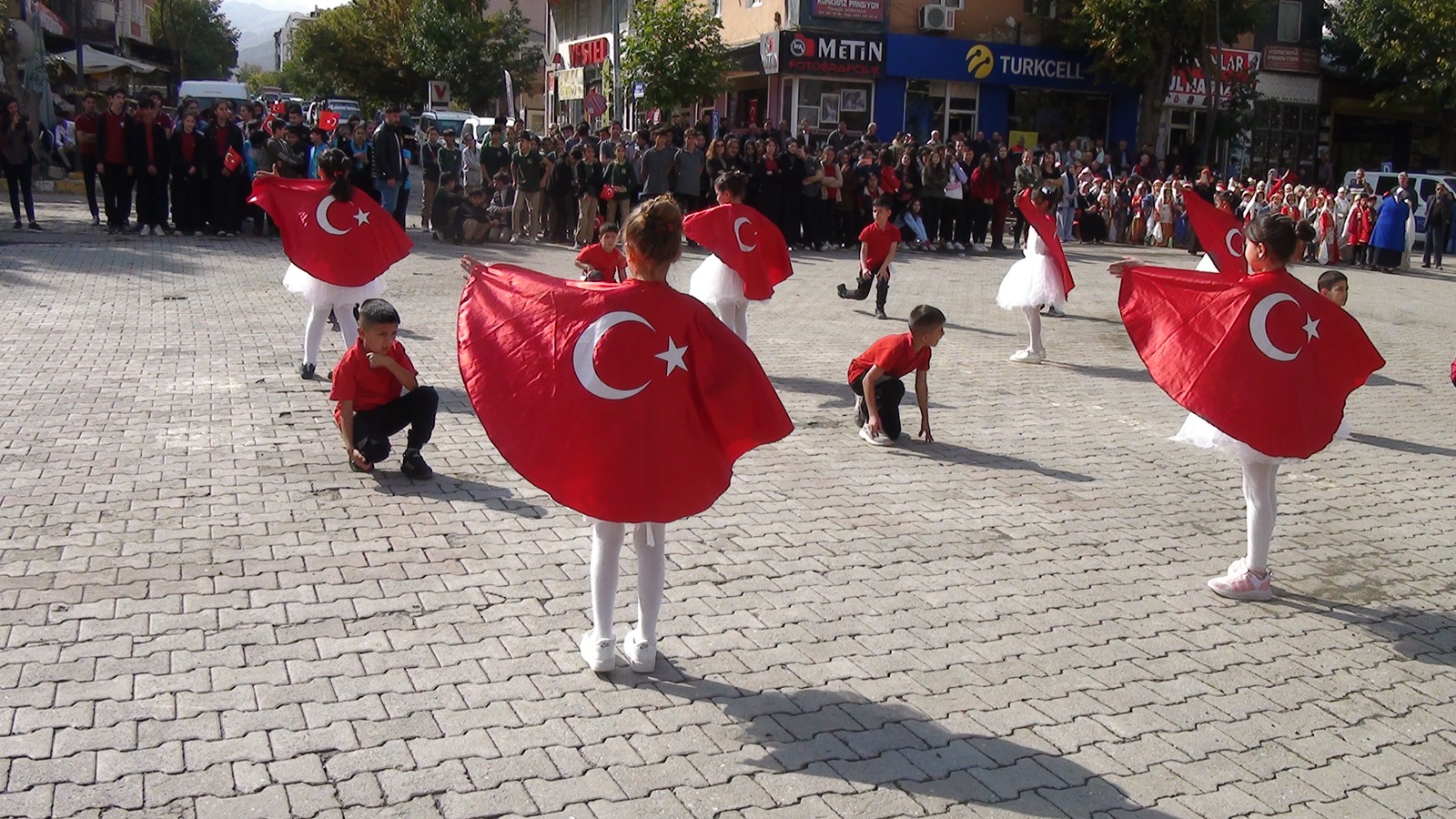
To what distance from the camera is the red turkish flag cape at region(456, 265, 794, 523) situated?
4602 millimetres

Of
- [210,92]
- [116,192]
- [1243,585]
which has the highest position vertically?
[210,92]

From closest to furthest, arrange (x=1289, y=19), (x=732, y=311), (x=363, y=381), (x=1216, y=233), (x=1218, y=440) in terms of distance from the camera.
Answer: (x=1218, y=440)
(x=363, y=381)
(x=1216, y=233)
(x=732, y=311)
(x=1289, y=19)

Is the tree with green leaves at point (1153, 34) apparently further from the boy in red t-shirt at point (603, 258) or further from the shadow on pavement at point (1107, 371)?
the boy in red t-shirt at point (603, 258)

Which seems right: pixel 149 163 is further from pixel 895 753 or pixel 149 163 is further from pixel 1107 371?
pixel 895 753

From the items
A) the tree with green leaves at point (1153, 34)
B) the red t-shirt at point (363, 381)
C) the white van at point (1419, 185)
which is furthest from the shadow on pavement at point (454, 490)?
the tree with green leaves at point (1153, 34)

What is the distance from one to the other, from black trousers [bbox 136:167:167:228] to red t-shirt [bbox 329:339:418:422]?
515 inches

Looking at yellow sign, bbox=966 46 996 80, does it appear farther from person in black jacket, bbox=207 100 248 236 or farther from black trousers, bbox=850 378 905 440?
black trousers, bbox=850 378 905 440

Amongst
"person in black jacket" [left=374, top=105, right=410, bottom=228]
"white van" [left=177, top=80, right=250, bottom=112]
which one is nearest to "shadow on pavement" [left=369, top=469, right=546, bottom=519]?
"person in black jacket" [left=374, top=105, right=410, bottom=228]

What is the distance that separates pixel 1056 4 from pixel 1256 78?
7.16 meters

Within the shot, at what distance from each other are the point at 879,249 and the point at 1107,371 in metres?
3.17

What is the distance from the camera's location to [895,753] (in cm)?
439

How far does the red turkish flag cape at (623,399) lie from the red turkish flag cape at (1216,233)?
6128 millimetres

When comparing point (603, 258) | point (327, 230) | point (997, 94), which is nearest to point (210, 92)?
point (997, 94)

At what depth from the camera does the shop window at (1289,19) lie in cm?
4078
